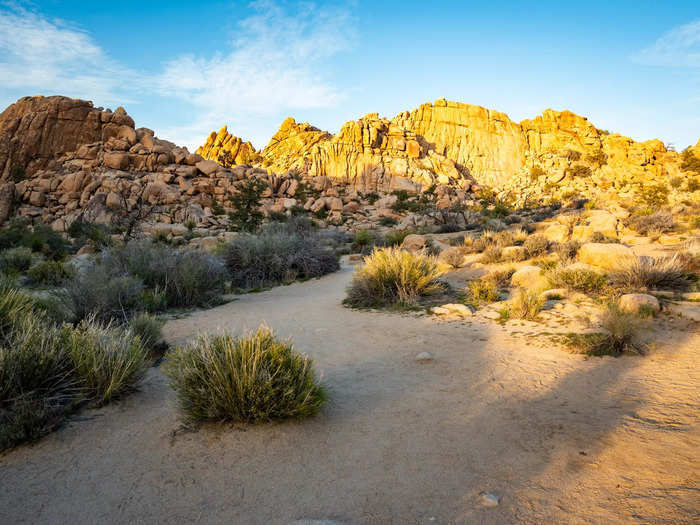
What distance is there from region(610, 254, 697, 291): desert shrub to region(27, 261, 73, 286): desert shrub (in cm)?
1391

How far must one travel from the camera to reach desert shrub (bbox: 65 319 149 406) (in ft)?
12.0

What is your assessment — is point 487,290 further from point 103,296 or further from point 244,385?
point 103,296

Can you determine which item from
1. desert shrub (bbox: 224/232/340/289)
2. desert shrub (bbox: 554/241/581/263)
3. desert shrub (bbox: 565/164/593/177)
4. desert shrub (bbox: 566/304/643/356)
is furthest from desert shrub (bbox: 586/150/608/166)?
desert shrub (bbox: 566/304/643/356)

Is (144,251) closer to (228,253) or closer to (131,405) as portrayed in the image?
(228,253)

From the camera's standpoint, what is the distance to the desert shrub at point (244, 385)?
3.14 meters

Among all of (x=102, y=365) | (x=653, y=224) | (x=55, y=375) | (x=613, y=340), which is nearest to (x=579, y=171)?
(x=653, y=224)

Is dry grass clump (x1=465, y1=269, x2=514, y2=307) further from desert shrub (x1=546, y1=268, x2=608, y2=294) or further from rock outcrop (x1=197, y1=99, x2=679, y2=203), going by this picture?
rock outcrop (x1=197, y1=99, x2=679, y2=203)

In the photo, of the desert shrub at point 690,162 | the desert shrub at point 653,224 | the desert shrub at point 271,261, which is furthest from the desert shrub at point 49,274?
the desert shrub at point 690,162

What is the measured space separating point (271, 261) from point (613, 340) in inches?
367

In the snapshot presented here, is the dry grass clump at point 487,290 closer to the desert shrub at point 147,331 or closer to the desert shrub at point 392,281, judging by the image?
the desert shrub at point 392,281

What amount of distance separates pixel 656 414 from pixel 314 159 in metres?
56.7

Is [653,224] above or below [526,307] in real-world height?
above

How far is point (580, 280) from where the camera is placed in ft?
23.6

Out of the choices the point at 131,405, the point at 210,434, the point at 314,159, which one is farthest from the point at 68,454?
the point at 314,159
